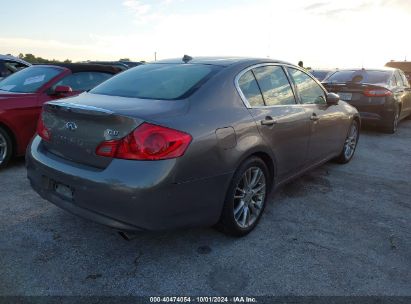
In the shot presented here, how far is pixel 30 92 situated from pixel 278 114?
3636 mm

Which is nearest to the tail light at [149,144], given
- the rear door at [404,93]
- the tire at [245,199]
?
the tire at [245,199]

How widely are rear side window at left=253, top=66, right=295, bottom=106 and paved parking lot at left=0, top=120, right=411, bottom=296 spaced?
A: 44.9 inches

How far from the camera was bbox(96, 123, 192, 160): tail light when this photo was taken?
8.16 ft

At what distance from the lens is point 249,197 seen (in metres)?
3.38

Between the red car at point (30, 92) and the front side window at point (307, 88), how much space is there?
124 inches

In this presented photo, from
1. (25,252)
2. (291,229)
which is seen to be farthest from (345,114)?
(25,252)

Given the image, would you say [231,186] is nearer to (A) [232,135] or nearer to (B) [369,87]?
(A) [232,135]

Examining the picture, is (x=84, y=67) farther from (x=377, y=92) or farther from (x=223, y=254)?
(x=377, y=92)

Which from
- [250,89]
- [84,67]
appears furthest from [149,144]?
[84,67]

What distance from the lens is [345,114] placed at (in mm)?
5270

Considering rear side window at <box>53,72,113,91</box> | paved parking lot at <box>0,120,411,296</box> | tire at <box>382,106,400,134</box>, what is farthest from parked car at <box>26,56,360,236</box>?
tire at <box>382,106,400,134</box>

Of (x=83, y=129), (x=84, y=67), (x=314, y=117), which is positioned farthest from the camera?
(x=84, y=67)

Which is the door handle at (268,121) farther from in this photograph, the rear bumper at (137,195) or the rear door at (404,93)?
the rear door at (404,93)

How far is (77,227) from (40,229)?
0.32 m
